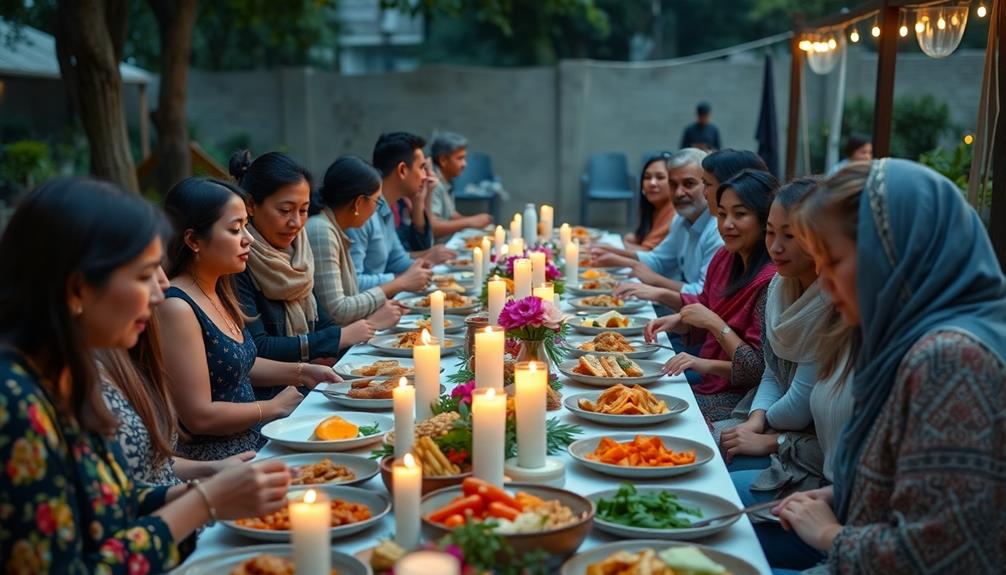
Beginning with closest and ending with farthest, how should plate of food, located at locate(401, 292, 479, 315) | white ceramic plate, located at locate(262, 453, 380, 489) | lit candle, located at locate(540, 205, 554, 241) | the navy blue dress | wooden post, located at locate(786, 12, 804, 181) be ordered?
white ceramic plate, located at locate(262, 453, 380, 489) < the navy blue dress < plate of food, located at locate(401, 292, 479, 315) < lit candle, located at locate(540, 205, 554, 241) < wooden post, located at locate(786, 12, 804, 181)

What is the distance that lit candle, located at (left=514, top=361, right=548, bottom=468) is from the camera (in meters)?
2.31

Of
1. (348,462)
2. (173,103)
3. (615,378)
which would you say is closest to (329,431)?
(348,462)

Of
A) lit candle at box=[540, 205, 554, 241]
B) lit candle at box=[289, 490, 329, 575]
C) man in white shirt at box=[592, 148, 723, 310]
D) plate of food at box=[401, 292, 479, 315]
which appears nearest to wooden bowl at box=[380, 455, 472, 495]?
lit candle at box=[289, 490, 329, 575]

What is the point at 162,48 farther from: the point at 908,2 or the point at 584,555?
Result: the point at 584,555

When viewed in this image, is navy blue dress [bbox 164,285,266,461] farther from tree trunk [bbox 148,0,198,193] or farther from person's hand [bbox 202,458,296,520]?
tree trunk [bbox 148,0,198,193]

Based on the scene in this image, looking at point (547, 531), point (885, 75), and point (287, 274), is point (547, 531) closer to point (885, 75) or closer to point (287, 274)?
point (287, 274)

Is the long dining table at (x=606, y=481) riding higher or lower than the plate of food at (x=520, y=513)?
lower

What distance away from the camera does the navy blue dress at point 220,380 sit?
3.22 meters

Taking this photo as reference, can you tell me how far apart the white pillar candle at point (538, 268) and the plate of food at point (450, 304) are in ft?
1.86

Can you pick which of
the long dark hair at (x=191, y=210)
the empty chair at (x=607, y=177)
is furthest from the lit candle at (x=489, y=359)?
the empty chair at (x=607, y=177)

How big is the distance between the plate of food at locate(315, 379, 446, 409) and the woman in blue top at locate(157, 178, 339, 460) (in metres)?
0.18

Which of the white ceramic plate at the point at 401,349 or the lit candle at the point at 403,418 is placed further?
the white ceramic plate at the point at 401,349

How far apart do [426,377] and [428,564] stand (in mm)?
1183

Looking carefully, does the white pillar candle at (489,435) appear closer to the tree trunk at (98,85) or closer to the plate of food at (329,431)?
the plate of food at (329,431)
